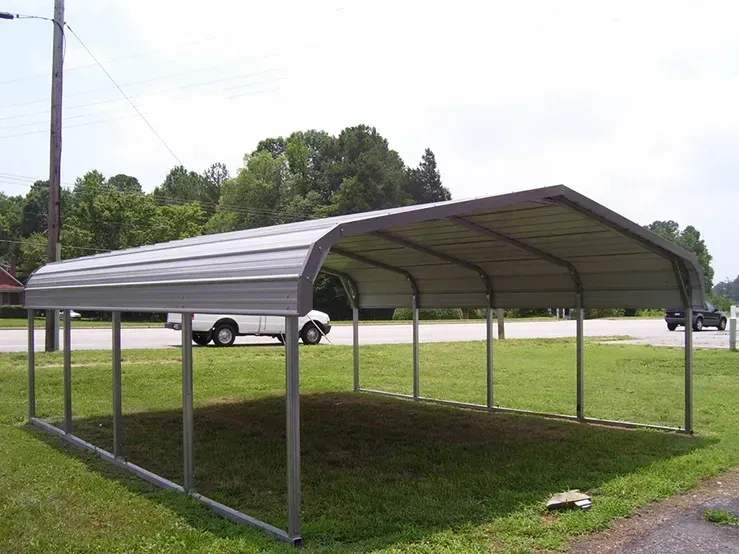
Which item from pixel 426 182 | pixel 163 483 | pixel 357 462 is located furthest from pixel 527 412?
pixel 426 182

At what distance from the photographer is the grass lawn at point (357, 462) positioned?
16.6ft

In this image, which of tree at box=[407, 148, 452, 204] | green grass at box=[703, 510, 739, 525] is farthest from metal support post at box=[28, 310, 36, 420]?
tree at box=[407, 148, 452, 204]

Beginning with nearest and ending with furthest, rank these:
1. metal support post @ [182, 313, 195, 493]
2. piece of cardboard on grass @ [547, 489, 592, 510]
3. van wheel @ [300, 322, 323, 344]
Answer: piece of cardboard on grass @ [547, 489, 592, 510] → metal support post @ [182, 313, 195, 493] → van wheel @ [300, 322, 323, 344]

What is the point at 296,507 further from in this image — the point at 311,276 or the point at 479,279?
the point at 479,279

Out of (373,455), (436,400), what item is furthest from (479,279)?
(373,455)

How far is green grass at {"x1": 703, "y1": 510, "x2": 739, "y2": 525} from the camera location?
537 centimetres

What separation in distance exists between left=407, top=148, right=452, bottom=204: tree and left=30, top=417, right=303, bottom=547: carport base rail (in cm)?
5696

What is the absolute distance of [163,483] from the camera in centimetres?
635

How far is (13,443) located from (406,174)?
5889cm

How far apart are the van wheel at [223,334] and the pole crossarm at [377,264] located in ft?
33.4

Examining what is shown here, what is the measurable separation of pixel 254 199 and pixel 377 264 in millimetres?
48912

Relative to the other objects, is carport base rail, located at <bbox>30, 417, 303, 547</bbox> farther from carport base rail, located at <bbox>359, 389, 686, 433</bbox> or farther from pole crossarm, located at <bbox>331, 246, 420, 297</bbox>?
carport base rail, located at <bbox>359, 389, 686, 433</bbox>

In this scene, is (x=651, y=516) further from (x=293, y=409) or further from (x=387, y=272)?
(x=387, y=272)

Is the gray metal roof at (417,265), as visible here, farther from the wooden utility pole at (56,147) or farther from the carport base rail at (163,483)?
the wooden utility pole at (56,147)
